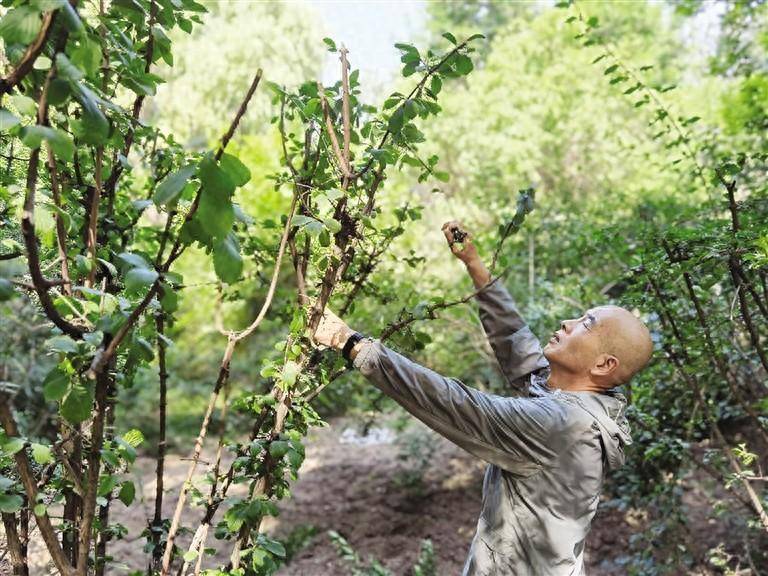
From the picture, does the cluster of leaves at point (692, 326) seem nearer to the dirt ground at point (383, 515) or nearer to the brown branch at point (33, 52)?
the dirt ground at point (383, 515)

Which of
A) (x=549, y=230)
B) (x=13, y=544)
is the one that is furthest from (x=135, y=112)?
(x=549, y=230)

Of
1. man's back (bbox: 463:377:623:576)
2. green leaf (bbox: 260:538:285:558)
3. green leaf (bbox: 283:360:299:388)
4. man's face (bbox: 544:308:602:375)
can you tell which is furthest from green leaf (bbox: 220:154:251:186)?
man's face (bbox: 544:308:602:375)

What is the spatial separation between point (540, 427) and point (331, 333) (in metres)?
0.59

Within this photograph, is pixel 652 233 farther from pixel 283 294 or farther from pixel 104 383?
pixel 104 383

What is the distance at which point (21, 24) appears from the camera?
879 mm

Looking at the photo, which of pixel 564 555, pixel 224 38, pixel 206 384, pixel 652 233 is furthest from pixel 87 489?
pixel 224 38

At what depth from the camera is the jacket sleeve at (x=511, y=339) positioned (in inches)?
87.5

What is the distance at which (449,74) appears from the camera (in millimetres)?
1688

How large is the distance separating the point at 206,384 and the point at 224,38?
8787 mm

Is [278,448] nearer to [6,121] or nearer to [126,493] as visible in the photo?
[126,493]

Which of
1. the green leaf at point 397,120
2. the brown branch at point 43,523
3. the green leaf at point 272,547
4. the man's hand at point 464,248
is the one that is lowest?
the green leaf at point 272,547

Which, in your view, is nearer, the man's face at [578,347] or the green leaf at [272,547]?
the green leaf at [272,547]

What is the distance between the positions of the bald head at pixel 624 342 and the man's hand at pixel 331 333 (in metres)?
0.82

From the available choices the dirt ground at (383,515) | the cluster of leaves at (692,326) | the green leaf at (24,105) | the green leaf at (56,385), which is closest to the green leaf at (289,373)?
the green leaf at (56,385)
